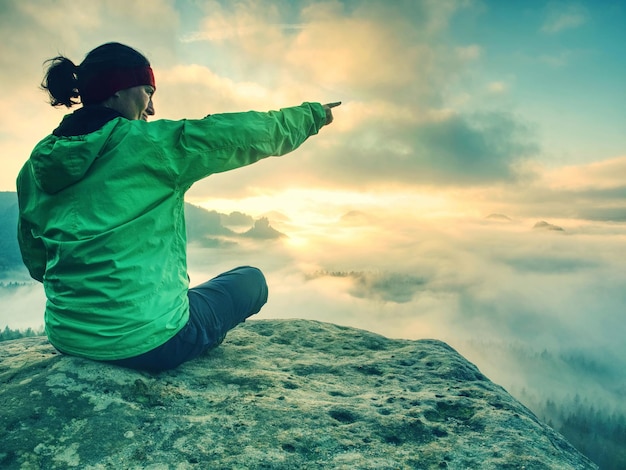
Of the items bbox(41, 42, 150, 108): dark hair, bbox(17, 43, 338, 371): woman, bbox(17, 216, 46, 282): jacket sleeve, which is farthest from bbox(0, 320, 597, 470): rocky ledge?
bbox(41, 42, 150, 108): dark hair

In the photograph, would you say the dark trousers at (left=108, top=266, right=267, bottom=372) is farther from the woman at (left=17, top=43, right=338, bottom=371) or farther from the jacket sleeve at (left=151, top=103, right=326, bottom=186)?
the jacket sleeve at (left=151, top=103, right=326, bottom=186)

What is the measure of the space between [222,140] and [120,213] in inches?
43.4

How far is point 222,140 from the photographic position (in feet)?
Result: 12.9

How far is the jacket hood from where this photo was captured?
3.59 meters

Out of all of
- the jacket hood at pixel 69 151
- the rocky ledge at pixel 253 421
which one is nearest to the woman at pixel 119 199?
the jacket hood at pixel 69 151

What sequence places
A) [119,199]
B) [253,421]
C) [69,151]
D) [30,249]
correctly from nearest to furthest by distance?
[69,151], [119,199], [253,421], [30,249]

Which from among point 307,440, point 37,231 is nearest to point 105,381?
point 37,231

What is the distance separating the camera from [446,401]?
14.5ft

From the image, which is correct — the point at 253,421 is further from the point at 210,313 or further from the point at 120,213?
the point at 120,213

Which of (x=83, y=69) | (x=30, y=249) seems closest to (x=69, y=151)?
(x=83, y=69)

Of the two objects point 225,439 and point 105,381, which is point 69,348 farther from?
point 225,439

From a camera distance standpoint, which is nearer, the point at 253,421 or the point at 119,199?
the point at 119,199

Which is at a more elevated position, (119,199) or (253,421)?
(119,199)

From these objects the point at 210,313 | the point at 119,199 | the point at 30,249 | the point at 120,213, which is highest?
the point at 119,199
